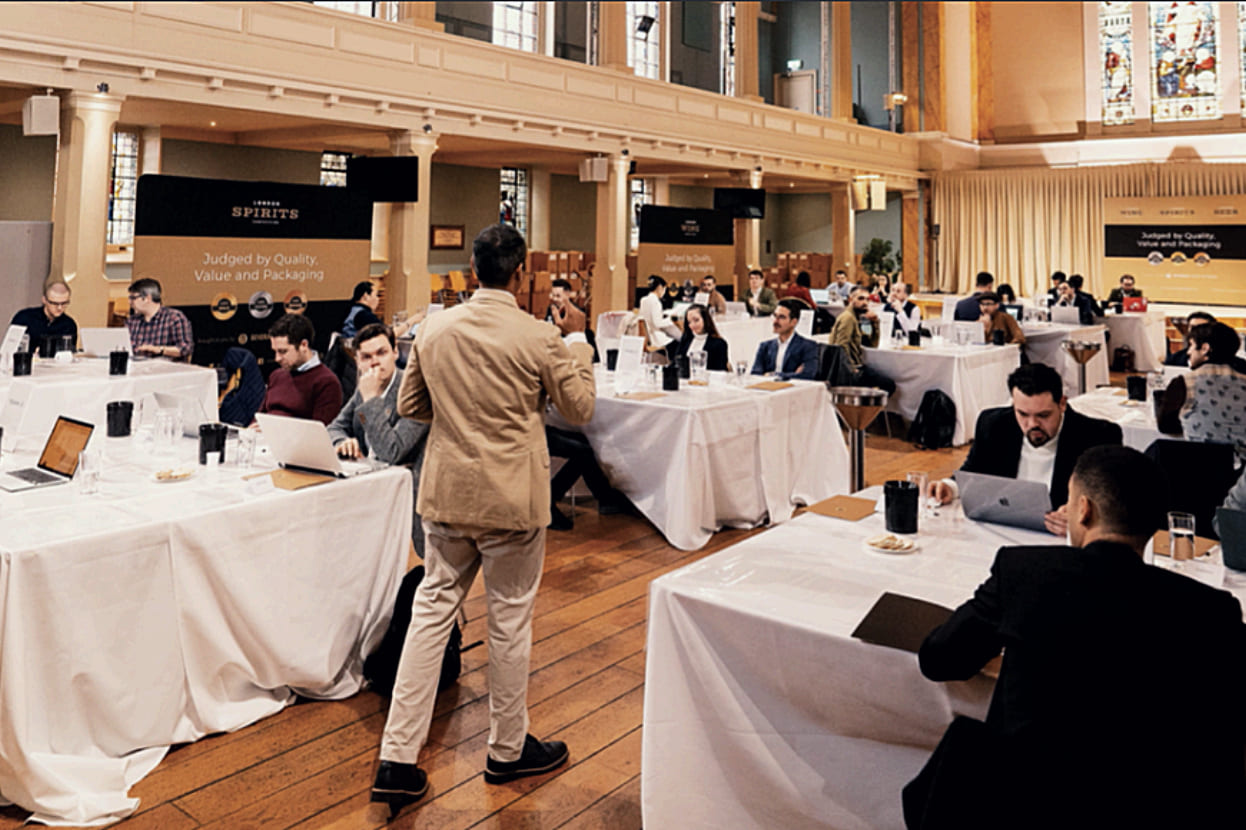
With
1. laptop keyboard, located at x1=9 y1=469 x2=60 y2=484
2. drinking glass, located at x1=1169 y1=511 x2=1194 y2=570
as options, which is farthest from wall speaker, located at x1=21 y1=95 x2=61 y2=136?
drinking glass, located at x1=1169 y1=511 x2=1194 y2=570

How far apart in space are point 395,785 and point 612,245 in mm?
12392

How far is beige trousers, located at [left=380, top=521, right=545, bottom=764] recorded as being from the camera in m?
2.63

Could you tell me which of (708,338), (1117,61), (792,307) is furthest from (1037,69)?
(708,338)

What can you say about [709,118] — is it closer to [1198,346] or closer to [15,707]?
[1198,346]

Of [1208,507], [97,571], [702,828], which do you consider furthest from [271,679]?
[1208,507]

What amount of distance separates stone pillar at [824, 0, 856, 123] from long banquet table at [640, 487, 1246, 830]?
19376mm

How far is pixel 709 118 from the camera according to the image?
1557 cm

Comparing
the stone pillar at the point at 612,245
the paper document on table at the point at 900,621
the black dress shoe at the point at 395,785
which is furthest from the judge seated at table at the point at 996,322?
the black dress shoe at the point at 395,785

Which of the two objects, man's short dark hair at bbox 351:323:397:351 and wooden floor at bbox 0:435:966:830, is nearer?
wooden floor at bbox 0:435:966:830

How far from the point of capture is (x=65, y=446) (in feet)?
10.9

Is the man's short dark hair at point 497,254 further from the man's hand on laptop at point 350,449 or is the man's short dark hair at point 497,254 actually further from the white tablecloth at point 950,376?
the white tablecloth at point 950,376

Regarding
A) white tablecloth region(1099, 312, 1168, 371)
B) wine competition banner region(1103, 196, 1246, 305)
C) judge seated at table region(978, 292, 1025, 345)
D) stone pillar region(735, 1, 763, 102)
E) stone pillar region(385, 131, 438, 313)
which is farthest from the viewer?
wine competition banner region(1103, 196, 1246, 305)

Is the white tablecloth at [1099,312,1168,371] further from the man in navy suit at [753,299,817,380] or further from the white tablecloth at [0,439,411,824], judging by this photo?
the white tablecloth at [0,439,411,824]

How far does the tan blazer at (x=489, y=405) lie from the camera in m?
2.59
